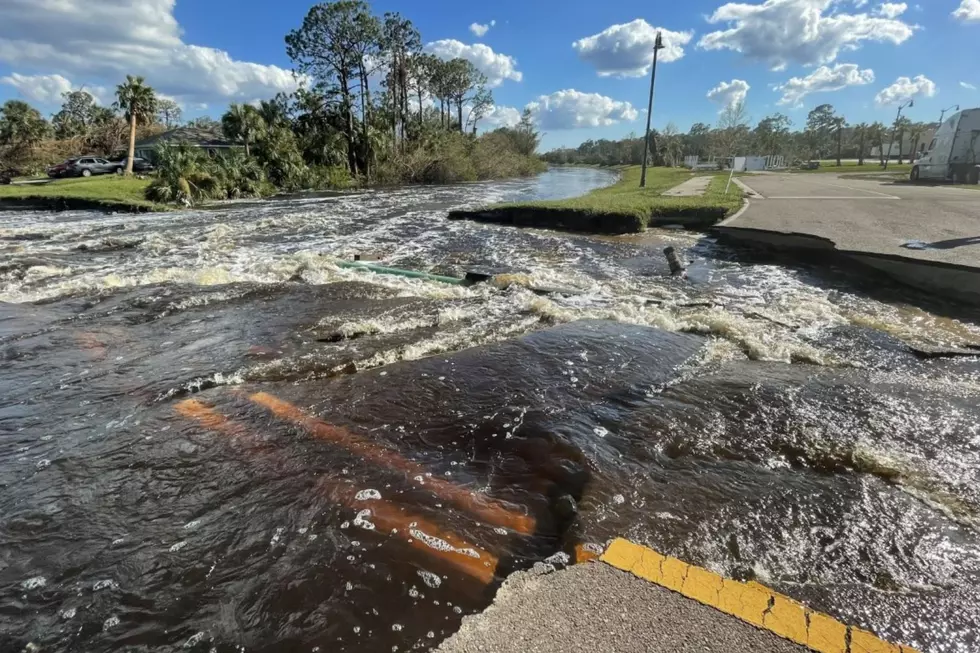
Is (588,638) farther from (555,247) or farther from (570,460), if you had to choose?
(555,247)

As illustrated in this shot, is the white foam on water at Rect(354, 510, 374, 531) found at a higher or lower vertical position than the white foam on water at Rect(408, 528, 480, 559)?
lower

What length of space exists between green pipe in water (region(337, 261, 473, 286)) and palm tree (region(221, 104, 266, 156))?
32.6m

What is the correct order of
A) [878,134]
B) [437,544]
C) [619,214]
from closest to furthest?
[437,544]
[619,214]
[878,134]

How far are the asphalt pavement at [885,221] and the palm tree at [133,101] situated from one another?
39.7 metres

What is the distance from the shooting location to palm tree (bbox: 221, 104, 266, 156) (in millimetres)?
37688

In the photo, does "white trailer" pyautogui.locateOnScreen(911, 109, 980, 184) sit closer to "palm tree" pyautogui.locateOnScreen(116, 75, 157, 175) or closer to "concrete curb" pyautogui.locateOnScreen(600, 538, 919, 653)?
"concrete curb" pyautogui.locateOnScreen(600, 538, 919, 653)

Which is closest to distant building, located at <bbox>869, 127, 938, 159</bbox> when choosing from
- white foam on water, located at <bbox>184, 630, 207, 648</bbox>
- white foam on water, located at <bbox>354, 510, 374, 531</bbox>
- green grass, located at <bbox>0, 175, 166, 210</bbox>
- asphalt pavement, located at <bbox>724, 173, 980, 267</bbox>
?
asphalt pavement, located at <bbox>724, 173, 980, 267</bbox>

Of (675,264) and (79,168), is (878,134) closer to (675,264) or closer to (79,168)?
(675,264)

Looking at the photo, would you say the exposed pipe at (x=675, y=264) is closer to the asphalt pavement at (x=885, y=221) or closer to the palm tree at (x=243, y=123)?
the asphalt pavement at (x=885, y=221)

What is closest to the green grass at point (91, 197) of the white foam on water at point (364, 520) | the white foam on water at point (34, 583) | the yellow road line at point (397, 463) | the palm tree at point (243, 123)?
the palm tree at point (243, 123)

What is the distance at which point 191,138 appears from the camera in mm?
48812

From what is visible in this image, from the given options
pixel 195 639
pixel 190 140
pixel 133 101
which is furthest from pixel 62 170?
pixel 195 639

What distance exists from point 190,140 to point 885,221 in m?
54.3

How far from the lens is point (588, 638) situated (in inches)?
83.1
